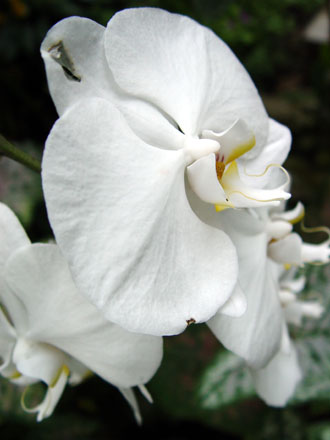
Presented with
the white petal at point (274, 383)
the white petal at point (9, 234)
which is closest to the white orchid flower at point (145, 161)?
the white petal at point (9, 234)

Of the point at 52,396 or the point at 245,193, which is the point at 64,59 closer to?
the point at 245,193

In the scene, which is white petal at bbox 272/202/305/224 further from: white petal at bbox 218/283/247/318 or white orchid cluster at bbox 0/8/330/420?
white petal at bbox 218/283/247/318

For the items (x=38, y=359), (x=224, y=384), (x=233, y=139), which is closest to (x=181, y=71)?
(x=233, y=139)

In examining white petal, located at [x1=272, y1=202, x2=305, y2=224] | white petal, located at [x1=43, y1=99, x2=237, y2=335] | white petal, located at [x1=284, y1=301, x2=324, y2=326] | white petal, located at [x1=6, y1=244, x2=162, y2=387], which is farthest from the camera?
white petal, located at [x1=284, y1=301, x2=324, y2=326]

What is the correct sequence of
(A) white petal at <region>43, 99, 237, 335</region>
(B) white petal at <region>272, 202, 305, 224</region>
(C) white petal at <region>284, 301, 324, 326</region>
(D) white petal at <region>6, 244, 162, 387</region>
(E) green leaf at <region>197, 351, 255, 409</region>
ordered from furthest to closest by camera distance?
(E) green leaf at <region>197, 351, 255, 409</region> < (C) white petal at <region>284, 301, 324, 326</region> < (B) white petal at <region>272, 202, 305, 224</region> < (D) white petal at <region>6, 244, 162, 387</region> < (A) white petal at <region>43, 99, 237, 335</region>

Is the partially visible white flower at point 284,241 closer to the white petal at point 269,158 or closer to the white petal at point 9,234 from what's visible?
the white petal at point 269,158

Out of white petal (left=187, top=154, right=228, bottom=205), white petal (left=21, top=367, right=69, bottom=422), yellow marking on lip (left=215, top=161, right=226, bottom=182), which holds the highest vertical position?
white petal (left=187, top=154, right=228, bottom=205)

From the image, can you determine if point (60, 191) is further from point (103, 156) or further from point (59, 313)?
point (59, 313)

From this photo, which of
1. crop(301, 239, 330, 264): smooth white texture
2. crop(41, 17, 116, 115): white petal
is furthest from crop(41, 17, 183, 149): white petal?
crop(301, 239, 330, 264): smooth white texture
